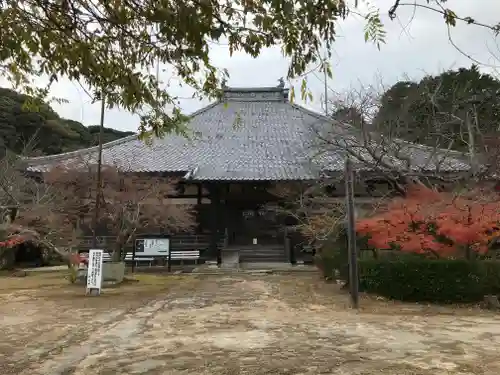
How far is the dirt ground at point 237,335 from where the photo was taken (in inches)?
199

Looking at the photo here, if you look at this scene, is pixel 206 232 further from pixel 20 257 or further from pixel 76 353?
pixel 76 353

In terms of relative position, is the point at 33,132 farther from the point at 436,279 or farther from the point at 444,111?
the point at 436,279

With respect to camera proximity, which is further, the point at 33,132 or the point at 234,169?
the point at 33,132

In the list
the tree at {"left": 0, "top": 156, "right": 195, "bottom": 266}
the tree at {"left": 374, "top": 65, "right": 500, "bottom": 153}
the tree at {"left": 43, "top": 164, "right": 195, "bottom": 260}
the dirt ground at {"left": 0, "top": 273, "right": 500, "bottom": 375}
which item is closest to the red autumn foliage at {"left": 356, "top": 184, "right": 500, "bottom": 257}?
the dirt ground at {"left": 0, "top": 273, "right": 500, "bottom": 375}

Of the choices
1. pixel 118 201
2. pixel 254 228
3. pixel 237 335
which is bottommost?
pixel 237 335

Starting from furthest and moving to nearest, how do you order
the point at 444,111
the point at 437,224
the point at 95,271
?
the point at 444,111, the point at 95,271, the point at 437,224

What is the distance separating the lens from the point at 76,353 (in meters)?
5.66

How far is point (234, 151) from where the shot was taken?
73.9ft

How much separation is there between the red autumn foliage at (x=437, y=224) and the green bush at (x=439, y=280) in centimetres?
45

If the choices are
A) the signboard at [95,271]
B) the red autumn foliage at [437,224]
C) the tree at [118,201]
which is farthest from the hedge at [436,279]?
the tree at [118,201]

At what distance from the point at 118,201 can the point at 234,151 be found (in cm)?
875

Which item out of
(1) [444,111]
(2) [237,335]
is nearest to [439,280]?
(2) [237,335]

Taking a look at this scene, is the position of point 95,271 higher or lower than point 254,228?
lower

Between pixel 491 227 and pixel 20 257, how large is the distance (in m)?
19.4
